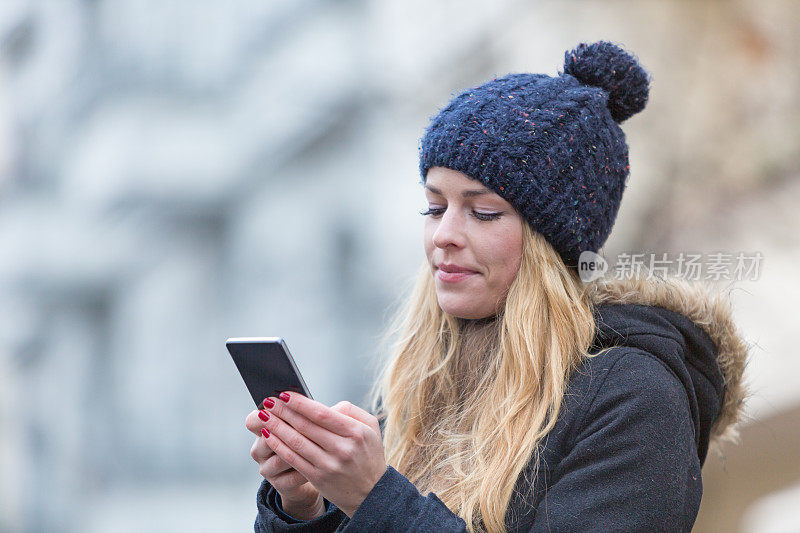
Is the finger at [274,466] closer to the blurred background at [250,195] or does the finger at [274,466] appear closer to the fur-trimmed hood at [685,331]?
the fur-trimmed hood at [685,331]

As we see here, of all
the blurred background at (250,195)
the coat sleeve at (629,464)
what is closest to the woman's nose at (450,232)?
the coat sleeve at (629,464)

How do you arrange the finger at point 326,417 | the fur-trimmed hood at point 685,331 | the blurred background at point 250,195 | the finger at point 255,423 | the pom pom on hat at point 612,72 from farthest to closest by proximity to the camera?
1. the blurred background at point 250,195
2. the pom pom on hat at point 612,72
3. the fur-trimmed hood at point 685,331
4. the finger at point 255,423
5. the finger at point 326,417

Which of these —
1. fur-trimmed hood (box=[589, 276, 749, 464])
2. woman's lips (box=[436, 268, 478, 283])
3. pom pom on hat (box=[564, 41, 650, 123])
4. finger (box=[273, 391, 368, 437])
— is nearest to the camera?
finger (box=[273, 391, 368, 437])

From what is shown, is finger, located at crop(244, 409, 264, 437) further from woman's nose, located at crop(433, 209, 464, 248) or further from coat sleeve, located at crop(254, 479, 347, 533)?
woman's nose, located at crop(433, 209, 464, 248)

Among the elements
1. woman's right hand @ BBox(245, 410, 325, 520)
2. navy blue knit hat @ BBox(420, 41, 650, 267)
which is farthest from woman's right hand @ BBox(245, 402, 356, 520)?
navy blue knit hat @ BBox(420, 41, 650, 267)

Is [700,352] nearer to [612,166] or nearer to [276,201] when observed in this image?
[612,166]

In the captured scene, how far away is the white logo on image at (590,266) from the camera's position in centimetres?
167

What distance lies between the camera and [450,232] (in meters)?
1.58

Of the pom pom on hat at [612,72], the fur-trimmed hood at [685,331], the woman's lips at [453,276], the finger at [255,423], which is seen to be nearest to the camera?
the finger at [255,423]

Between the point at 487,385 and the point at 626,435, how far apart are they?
37 cm

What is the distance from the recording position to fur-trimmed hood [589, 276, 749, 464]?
1.50 metres

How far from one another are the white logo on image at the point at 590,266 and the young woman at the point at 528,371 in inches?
0.6

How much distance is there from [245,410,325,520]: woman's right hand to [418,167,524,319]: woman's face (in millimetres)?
471

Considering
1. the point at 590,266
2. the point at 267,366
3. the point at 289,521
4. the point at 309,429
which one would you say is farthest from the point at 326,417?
the point at 590,266
